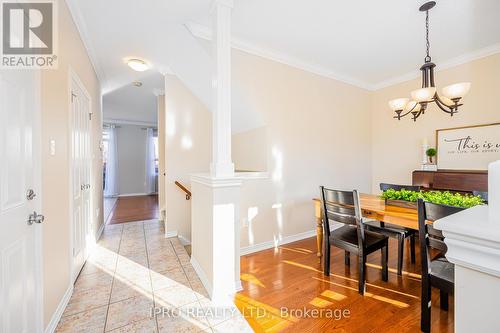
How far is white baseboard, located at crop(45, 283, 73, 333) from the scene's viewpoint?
4.96ft

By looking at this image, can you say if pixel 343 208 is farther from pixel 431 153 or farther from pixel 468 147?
pixel 468 147

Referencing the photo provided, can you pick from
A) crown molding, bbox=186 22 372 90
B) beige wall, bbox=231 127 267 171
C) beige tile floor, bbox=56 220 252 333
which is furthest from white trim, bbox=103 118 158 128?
crown molding, bbox=186 22 372 90

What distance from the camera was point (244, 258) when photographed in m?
2.69

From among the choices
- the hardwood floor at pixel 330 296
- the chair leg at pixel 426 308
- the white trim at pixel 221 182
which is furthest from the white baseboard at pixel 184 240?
the chair leg at pixel 426 308

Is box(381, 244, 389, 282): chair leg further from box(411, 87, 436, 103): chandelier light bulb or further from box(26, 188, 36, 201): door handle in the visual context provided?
box(26, 188, 36, 201): door handle

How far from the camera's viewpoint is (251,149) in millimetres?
3330

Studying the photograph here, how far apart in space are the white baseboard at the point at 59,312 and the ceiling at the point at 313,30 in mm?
2532

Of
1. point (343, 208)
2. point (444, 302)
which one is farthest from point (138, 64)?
point (444, 302)

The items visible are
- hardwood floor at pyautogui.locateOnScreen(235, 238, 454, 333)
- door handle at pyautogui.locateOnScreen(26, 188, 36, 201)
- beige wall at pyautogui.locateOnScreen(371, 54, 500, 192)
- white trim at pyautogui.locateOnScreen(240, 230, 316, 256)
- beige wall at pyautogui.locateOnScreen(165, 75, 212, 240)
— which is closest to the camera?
door handle at pyautogui.locateOnScreen(26, 188, 36, 201)

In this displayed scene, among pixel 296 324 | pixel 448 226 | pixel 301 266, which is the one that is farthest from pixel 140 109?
pixel 448 226

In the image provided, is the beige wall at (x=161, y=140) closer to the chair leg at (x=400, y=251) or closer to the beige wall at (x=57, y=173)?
the beige wall at (x=57, y=173)

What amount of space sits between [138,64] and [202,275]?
2972mm

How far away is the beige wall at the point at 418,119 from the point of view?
2990 mm

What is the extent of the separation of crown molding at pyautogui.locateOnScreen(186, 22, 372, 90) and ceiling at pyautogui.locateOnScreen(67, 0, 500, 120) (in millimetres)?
13
